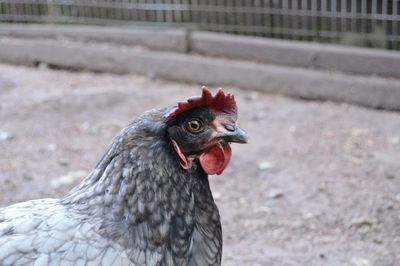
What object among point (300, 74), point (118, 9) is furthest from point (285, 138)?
point (118, 9)

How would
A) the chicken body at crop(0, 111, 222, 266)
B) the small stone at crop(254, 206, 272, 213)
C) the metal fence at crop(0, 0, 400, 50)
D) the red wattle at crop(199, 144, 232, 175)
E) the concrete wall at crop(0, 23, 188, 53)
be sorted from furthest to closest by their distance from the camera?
1. the concrete wall at crop(0, 23, 188, 53)
2. the metal fence at crop(0, 0, 400, 50)
3. the small stone at crop(254, 206, 272, 213)
4. the red wattle at crop(199, 144, 232, 175)
5. the chicken body at crop(0, 111, 222, 266)

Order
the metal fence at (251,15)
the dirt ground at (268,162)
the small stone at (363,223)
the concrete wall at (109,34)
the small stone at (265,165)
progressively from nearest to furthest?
the dirt ground at (268,162), the small stone at (363,223), the small stone at (265,165), the metal fence at (251,15), the concrete wall at (109,34)

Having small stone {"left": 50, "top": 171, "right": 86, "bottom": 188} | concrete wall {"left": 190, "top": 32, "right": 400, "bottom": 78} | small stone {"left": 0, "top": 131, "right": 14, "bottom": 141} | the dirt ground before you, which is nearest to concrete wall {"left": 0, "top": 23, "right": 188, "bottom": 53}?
concrete wall {"left": 190, "top": 32, "right": 400, "bottom": 78}

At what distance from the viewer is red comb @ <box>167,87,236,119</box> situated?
2.17 m

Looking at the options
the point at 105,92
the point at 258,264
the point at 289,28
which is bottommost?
the point at 258,264

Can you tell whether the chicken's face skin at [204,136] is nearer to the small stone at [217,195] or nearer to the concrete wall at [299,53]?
the small stone at [217,195]

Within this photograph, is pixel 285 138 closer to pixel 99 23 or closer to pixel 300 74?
pixel 300 74

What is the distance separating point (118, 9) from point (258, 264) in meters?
4.23

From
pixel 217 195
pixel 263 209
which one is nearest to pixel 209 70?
pixel 217 195

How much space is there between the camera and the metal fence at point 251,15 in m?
5.85

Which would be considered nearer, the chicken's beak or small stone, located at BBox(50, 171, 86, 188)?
the chicken's beak

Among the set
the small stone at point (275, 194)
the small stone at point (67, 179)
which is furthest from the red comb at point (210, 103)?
the small stone at point (67, 179)

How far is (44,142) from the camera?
16.8 feet

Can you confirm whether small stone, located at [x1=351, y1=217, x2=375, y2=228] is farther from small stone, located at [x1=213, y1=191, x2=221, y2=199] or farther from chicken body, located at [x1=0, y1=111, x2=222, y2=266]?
chicken body, located at [x1=0, y1=111, x2=222, y2=266]
